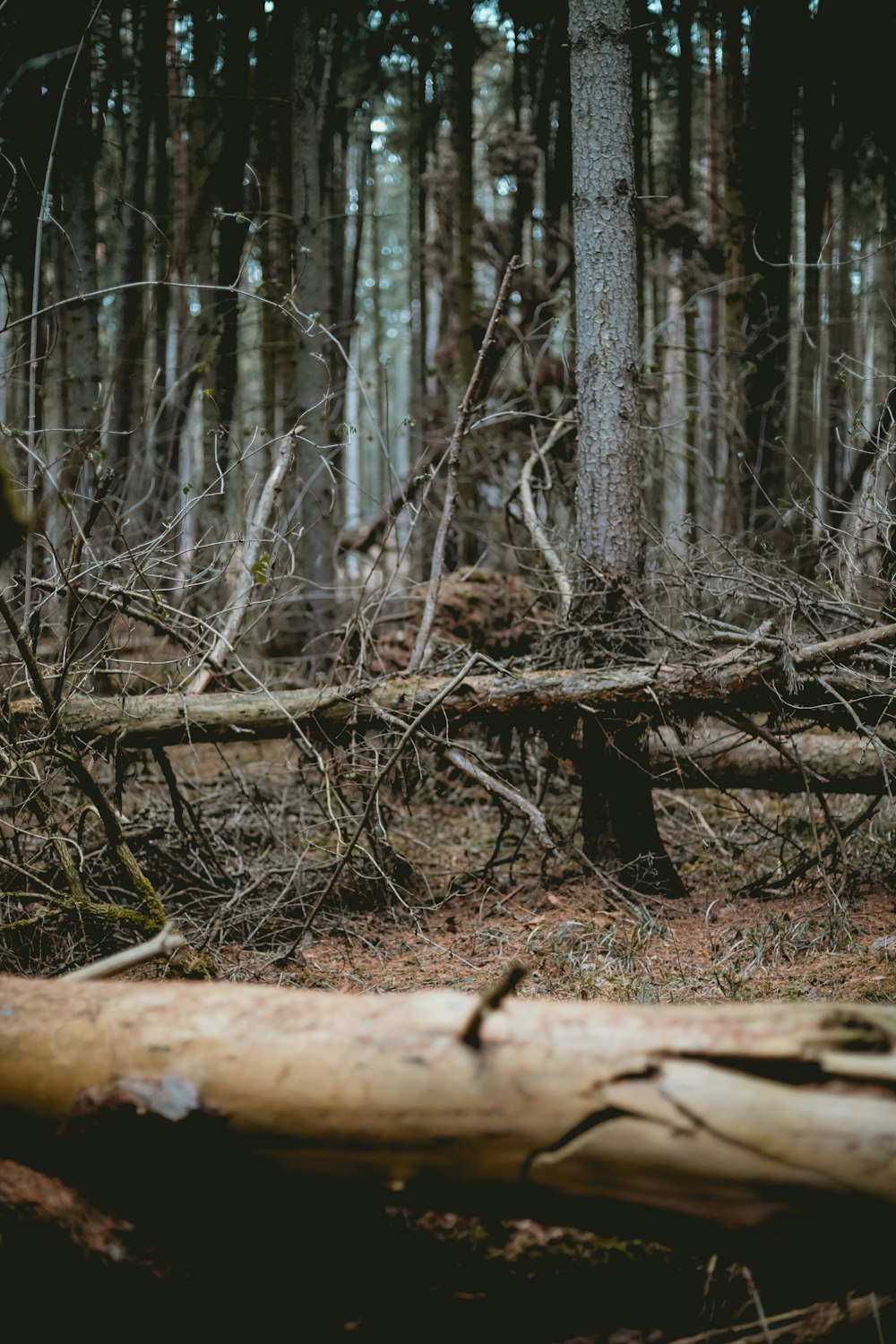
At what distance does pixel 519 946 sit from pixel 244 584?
290cm

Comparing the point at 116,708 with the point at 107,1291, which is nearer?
the point at 107,1291

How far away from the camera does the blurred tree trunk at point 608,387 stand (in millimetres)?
5676

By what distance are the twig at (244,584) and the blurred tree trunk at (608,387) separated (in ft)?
6.18

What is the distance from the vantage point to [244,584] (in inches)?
239

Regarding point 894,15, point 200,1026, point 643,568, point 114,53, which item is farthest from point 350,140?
point 200,1026

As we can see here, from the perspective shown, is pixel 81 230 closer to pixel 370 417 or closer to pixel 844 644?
pixel 370 417

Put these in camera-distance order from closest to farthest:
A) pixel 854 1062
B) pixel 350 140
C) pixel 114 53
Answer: pixel 854 1062 → pixel 114 53 → pixel 350 140

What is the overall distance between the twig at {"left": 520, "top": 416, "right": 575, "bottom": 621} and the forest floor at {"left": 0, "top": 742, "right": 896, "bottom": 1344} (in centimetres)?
151

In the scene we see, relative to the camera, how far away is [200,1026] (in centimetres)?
224

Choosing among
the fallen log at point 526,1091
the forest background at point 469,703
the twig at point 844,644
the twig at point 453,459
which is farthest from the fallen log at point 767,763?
the fallen log at point 526,1091

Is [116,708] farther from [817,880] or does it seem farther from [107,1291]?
[817,880]

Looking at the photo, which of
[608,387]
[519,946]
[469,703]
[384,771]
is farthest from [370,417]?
[519,946]

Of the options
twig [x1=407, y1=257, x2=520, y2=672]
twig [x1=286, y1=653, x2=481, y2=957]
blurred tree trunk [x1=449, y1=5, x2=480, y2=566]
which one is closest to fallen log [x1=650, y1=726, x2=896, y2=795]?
twig [x1=286, y1=653, x2=481, y2=957]

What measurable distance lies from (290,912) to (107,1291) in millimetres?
2895
